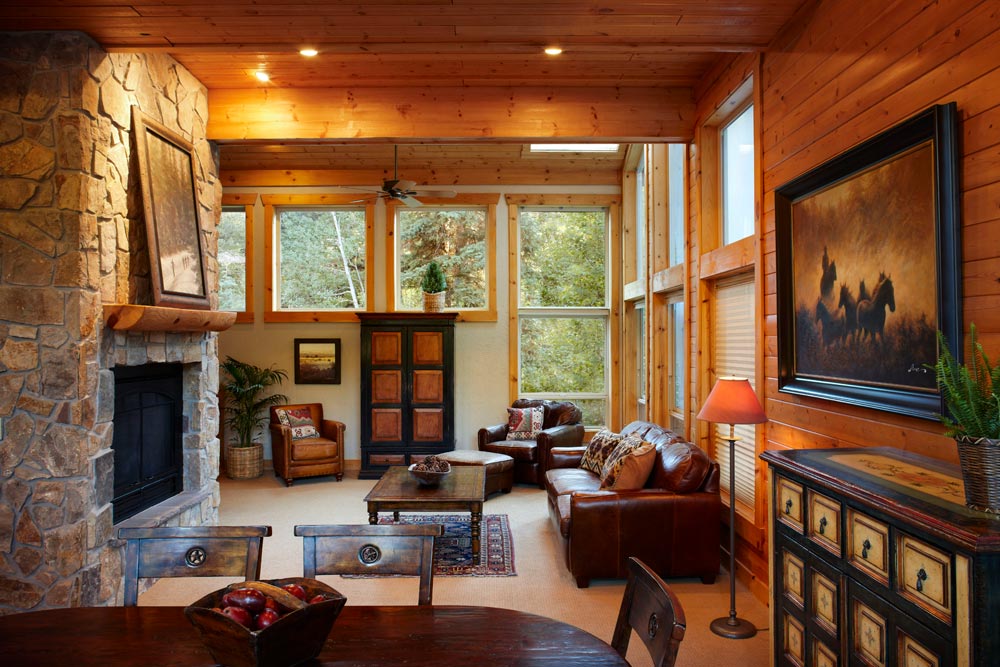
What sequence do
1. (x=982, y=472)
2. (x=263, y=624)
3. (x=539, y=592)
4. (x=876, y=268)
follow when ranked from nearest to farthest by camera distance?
(x=263, y=624)
(x=982, y=472)
(x=876, y=268)
(x=539, y=592)

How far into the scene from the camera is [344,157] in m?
7.42

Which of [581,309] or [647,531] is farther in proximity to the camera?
[581,309]

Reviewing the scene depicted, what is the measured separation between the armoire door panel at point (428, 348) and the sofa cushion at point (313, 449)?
130cm

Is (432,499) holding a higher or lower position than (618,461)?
lower

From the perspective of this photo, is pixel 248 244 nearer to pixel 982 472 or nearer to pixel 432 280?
pixel 432 280

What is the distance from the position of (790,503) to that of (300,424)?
19.4ft

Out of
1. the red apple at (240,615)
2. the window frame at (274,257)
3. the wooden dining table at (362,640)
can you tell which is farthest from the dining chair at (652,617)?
the window frame at (274,257)

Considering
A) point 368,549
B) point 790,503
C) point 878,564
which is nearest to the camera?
point 878,564

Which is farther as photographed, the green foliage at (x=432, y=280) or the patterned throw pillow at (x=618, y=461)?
the green foliage at (x=432, y=280)

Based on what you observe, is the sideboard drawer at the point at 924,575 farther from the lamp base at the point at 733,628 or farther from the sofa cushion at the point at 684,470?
the sofa cushion at the point at 684,470

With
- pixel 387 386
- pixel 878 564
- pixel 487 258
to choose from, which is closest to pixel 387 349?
pixel 387 386

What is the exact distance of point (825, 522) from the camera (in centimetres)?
212

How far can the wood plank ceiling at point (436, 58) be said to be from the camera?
128 inches

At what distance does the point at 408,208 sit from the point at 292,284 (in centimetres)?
166
